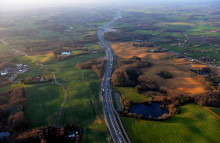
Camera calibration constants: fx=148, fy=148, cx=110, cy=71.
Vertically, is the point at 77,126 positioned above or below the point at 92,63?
below

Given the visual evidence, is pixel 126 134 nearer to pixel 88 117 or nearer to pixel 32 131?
pixel 88 117

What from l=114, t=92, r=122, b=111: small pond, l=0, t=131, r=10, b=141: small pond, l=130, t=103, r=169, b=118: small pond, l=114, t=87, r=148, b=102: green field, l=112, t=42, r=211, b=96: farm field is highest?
l=112, t=42, r=211, b=96: farm field

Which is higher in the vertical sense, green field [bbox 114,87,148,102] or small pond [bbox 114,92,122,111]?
green field [bbox 114,87,148,102]

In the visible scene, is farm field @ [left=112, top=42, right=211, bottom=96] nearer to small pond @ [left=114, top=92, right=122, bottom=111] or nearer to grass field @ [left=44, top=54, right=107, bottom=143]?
small pond @ [left=114, top=92, right=122, bottom=111]

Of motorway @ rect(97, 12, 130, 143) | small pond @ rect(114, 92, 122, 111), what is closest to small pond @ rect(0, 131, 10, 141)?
motorway @ rect(97, 12, 130, 143)

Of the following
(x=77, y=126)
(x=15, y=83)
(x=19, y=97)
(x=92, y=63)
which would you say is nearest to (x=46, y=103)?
(x=19, y=97)

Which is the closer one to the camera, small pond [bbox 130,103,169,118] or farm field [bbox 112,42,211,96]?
small pond [bbox 130,103,169,118]
